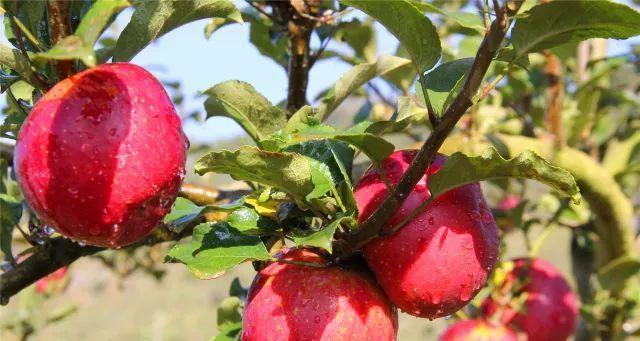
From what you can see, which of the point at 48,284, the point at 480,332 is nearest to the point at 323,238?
the point at 480,332

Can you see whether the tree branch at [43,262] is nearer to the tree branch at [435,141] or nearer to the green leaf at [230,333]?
the green leaf at [230,333]

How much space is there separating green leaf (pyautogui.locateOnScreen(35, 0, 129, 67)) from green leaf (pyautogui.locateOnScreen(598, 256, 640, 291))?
1257 millimetres

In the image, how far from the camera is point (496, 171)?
0.62m

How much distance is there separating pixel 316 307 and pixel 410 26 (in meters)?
0.27

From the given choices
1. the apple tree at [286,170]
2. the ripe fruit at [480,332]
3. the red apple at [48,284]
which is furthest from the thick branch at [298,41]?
the red apple at [48,284]

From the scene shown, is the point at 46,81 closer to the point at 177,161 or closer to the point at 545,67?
the point at 177,161

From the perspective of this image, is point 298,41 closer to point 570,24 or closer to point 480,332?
point 570,24

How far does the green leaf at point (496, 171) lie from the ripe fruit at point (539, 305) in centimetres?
95

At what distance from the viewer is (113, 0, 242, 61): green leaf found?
639mm

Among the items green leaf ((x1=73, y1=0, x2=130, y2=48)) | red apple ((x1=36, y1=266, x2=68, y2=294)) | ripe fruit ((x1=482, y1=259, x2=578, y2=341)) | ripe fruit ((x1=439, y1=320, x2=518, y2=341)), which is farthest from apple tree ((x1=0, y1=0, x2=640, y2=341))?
red apple ((x1=36, y1=266, x2=68, y2=294))

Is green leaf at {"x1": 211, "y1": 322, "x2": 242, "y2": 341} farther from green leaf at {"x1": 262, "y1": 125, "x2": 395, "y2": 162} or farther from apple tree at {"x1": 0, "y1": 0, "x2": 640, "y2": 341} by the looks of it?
green leaf at {"x1": 262, "y1": 125, "x2": 395, "y2": 162}

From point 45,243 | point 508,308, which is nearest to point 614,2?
point 45,243

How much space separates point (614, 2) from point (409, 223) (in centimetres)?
26

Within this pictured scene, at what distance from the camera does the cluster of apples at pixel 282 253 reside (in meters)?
0.58
